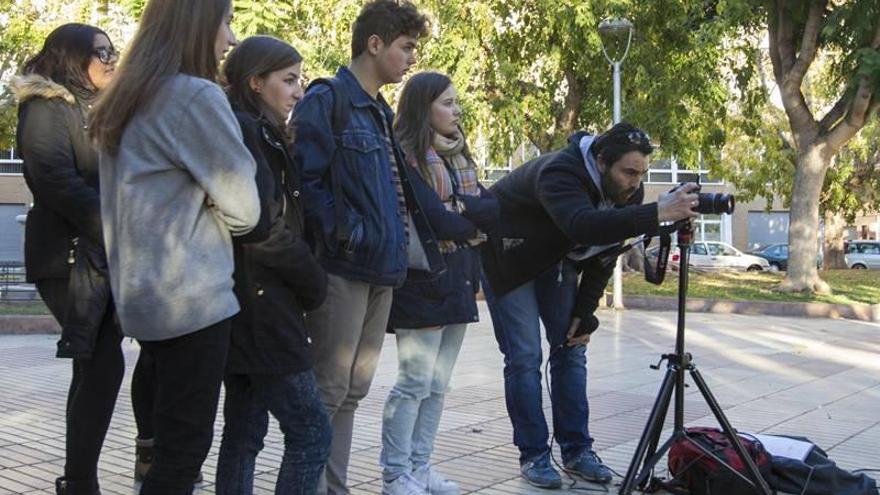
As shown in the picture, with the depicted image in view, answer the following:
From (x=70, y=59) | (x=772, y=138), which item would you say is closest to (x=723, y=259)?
(x=772, y=138)

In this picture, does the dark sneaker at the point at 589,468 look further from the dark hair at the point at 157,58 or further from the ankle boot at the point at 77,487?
the dark hair at the point at 157,58

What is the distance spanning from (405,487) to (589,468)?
103 cm

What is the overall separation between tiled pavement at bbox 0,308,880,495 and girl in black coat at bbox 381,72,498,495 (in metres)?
0.38

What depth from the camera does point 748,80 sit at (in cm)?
2275

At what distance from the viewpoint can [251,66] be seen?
12.0ft

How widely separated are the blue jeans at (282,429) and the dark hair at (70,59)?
1.38 m

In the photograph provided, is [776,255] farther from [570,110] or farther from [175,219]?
[175,219]

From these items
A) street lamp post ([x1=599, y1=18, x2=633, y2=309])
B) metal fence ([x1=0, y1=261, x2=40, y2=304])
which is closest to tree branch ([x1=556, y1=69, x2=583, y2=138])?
street lamp post ([x1=599, y1=18, x2=633, y2=309])

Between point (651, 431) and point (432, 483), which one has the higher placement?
point (651, 431)

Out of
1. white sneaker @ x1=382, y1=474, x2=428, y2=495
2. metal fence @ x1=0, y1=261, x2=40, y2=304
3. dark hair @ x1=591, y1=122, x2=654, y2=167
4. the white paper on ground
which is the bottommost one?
white sneaker @ x1=382, y1=474, x2=428, y2=495

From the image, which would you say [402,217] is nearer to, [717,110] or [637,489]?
[637,489]

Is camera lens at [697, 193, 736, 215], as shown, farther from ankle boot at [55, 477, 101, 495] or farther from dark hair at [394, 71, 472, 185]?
ankle boot at [55, 477, 101, 495]

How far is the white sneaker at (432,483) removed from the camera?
14.7ft

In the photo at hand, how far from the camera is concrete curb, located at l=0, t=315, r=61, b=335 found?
1170 cm
